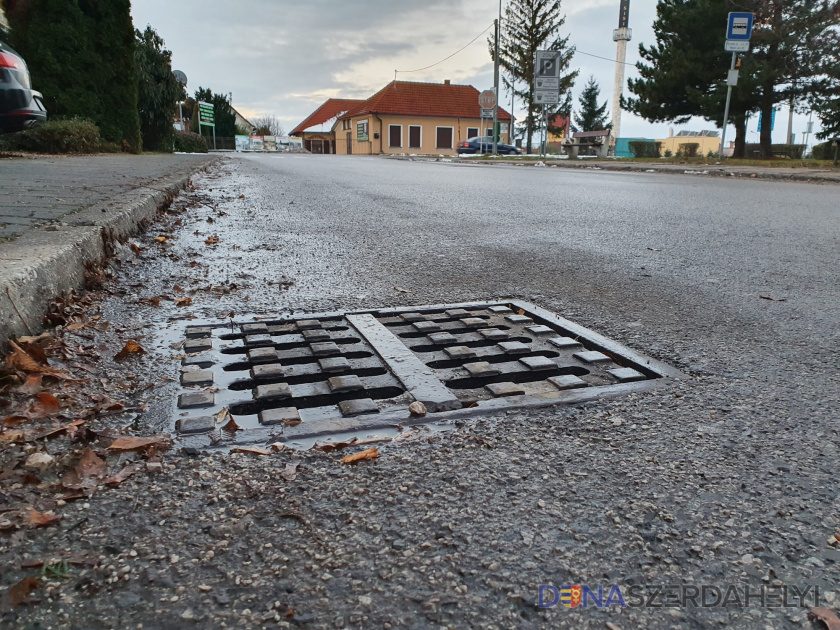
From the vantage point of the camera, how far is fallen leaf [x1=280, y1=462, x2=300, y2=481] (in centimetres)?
149

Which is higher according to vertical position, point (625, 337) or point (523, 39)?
point (523, 39)

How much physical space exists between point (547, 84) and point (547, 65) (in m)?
1.20

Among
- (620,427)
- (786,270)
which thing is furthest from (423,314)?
(786,270)

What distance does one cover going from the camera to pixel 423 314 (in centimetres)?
286

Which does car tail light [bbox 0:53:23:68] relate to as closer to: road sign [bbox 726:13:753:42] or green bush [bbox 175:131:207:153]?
road sign [bbox 726:13:753:42]

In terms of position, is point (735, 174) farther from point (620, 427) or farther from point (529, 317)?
point (620, 427)

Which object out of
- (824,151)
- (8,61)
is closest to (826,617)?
(8,61)

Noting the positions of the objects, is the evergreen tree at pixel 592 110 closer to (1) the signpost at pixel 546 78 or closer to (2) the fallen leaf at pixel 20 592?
(1) the signpost at pixel 546 78

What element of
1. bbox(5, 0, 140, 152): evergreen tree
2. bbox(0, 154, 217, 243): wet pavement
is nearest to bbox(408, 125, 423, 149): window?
bbox(5, 0, 140, 152): evergreen tree

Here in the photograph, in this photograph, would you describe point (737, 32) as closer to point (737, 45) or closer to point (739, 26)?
point (739, 26)

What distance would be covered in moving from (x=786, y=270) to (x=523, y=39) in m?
50.5

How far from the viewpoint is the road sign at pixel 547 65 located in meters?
26.0

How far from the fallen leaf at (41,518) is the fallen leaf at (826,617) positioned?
4.60 feet

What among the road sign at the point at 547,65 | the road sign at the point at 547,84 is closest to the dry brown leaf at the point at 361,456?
the road sign at the point at 547,84
